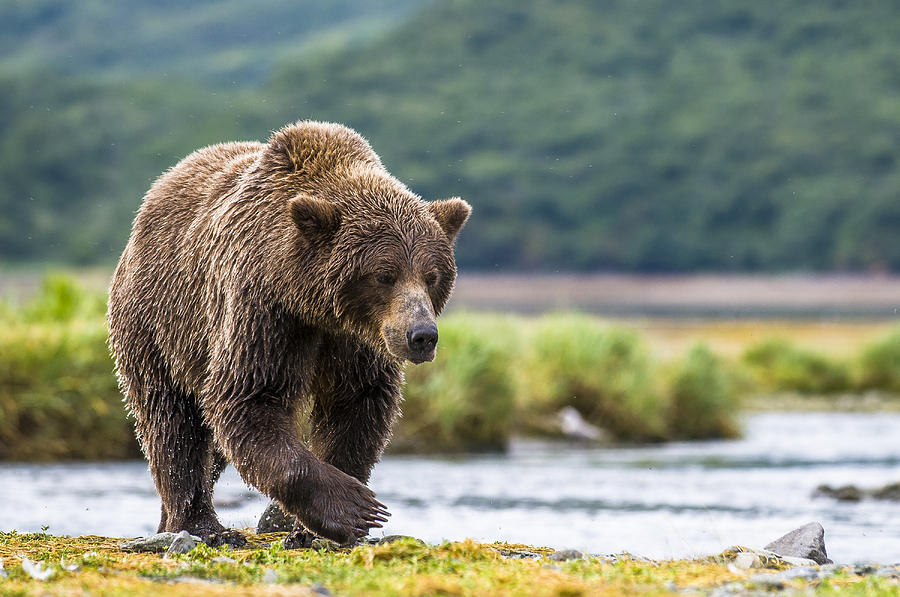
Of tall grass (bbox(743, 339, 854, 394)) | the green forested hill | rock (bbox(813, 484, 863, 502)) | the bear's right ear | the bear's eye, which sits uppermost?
the green forested hill

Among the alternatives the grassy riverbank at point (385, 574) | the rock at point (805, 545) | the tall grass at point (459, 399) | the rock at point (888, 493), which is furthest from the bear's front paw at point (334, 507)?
the tall grass at point (459, 399)

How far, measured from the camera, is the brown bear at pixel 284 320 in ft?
22.0

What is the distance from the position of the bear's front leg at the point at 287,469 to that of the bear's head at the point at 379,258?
1.93 ft

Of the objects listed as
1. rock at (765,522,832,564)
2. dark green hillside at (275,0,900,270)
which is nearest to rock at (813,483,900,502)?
rock at (765,522,832,564)

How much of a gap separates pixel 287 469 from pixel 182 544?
77 centimetres

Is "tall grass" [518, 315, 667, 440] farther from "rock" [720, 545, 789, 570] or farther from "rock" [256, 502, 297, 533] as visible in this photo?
"rock" [720, 545, 789, 570]

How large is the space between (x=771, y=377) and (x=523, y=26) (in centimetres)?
10965

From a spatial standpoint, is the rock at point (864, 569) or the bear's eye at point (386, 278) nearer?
the rock at point (864, 569)

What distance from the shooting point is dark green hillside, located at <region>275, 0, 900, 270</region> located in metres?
105

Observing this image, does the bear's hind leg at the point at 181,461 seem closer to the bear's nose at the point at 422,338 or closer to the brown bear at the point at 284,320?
the brown bear at the point at 284,320

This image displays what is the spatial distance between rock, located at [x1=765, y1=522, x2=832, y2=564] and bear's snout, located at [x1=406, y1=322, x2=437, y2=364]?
8.55 feet

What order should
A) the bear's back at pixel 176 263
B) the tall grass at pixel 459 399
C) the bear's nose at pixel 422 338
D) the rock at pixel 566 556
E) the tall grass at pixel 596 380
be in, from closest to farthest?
the bear's nose at pixel 422 338 < the rock at pixel 566 556 < the bear's back at pixel 176 263 < the tall grass at pixel 459 399 < the tall grass at pixel 596 380

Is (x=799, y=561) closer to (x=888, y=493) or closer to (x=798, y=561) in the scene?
(x=798, y=561)

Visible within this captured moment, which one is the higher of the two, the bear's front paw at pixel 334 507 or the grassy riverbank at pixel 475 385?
the grassy riverbank at pixel 475 385
